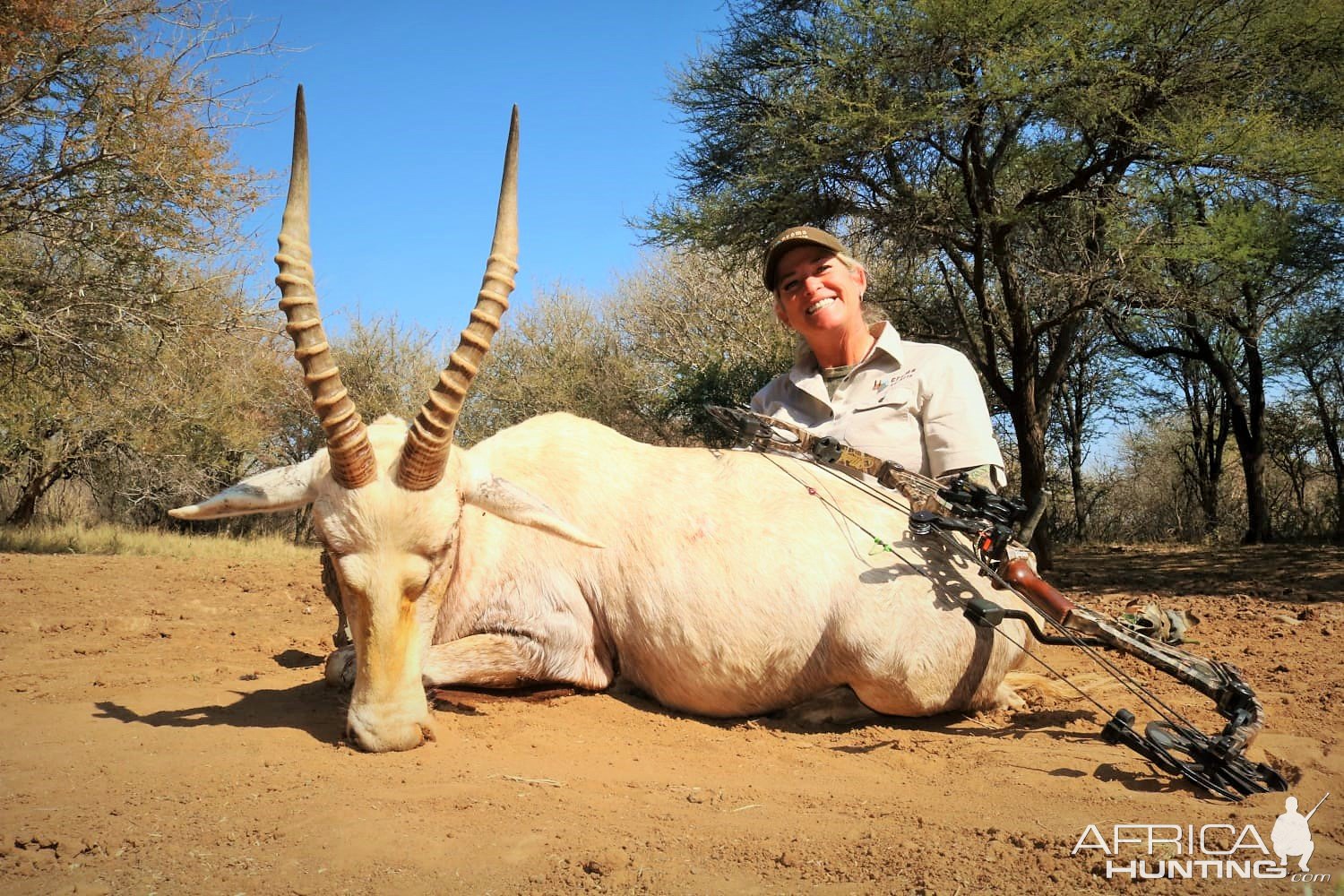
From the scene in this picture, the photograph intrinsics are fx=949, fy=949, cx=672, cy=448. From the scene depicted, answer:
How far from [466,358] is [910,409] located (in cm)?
240

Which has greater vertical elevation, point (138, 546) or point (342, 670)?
point (138, 546)

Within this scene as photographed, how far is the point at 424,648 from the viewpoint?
3.86m

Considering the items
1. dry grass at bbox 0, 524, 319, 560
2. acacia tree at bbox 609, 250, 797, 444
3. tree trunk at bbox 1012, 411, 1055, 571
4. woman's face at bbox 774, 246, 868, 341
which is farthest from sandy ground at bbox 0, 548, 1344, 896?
acacia tree at bbox 609, 250, 797, 444

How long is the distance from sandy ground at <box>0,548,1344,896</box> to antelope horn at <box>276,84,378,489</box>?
44.0 inches

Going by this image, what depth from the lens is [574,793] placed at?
3254mm

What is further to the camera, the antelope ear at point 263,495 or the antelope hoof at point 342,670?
the antelope hoof at point 342,670

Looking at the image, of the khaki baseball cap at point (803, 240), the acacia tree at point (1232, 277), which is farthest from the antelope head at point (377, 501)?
the acacia tree at point (1232, 277)

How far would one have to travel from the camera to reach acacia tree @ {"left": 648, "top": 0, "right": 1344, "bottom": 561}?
35.0 feet

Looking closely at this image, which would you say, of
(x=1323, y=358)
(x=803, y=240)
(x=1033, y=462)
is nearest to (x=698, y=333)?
(x=1033, y=462)

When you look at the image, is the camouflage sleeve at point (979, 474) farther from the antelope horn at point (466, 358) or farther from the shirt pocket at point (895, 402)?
the antelope horn at point (466, 358)

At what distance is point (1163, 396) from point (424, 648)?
2173cm

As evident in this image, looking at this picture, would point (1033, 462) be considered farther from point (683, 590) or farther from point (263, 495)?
point (263, 495)

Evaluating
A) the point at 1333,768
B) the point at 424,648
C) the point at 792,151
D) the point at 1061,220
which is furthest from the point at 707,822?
the point at 1061,220

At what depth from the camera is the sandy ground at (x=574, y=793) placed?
2.59 metres
